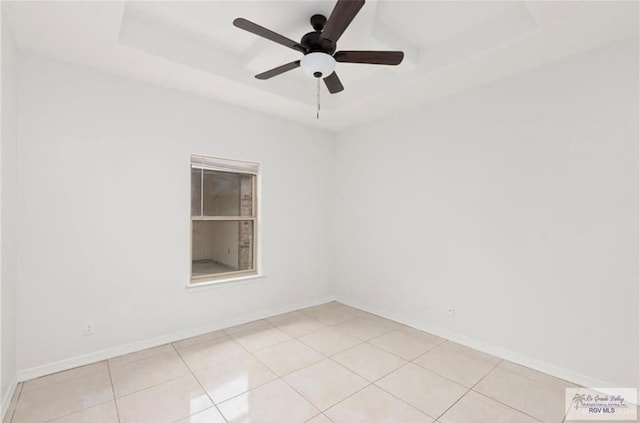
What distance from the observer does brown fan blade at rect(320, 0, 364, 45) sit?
169cm

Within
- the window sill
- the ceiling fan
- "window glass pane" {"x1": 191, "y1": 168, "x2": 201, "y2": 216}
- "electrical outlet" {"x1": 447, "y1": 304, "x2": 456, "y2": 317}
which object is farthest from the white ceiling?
"electrical outlet" {"x1": 447, "y1": 304, "x2": 456, "y2": 317}

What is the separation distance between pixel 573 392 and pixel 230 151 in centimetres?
388

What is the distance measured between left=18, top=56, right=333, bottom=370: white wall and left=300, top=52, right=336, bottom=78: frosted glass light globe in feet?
5.42

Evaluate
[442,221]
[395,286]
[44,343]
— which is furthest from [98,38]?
[395,286]

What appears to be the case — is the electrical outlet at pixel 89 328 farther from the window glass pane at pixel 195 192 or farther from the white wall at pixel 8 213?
the window glass pane at pixel 195 192

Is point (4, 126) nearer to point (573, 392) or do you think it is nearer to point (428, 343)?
point (428, 343)

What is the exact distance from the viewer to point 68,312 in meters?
2.64

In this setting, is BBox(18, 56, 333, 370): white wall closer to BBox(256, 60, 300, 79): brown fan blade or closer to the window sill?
the window sill

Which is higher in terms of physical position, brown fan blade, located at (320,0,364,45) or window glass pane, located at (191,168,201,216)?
brown fan blade, located at (320,0,364,45)

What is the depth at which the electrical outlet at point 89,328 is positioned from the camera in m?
2.71

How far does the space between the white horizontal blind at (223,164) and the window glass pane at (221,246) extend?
0.65 metres

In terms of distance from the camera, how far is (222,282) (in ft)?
11.7

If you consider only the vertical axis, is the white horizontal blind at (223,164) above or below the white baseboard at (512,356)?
above

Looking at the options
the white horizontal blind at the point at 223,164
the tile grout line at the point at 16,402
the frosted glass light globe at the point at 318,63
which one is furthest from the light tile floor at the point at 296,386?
the frosted glass light globe at the point at 318,63
